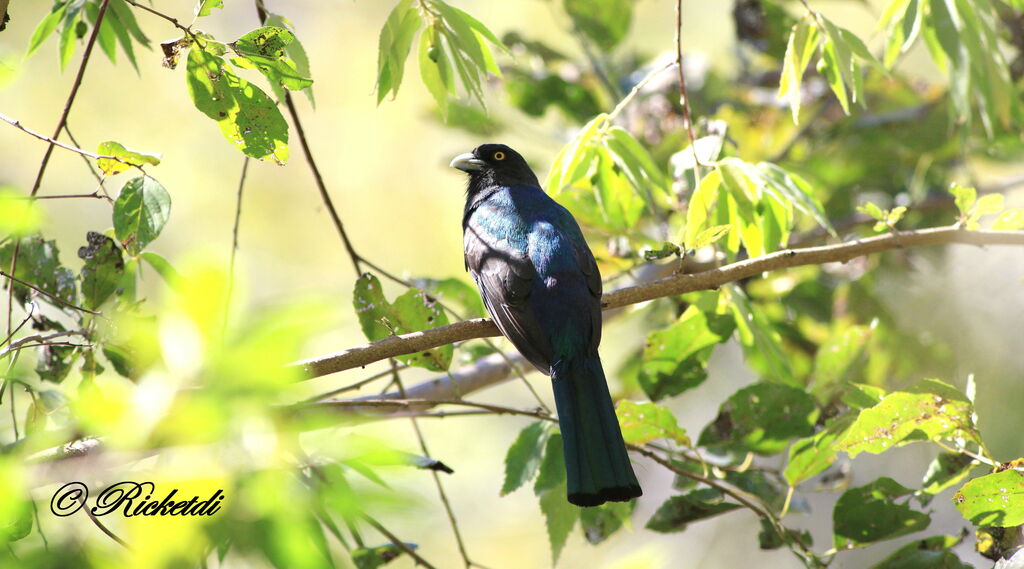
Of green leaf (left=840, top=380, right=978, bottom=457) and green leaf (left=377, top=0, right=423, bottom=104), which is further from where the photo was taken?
green leaf (left=377, top=0, right=423, bottom=104)

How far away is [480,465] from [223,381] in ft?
23.3

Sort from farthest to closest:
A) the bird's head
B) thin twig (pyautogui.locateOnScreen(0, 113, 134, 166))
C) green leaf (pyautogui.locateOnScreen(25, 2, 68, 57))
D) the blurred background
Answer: the blurred background, the bird's head, green leaf (pyautogui.locateOnScreen(25, 2, 68, 57)), thin twig (pyautogui.locateOnScreen(0, 113, 134, 166))

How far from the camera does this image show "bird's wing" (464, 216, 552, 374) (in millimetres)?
3113

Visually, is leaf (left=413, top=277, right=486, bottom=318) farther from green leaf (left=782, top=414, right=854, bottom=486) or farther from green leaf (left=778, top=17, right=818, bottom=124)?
green leaf (left=778, top=17, right=818, bottom=124)

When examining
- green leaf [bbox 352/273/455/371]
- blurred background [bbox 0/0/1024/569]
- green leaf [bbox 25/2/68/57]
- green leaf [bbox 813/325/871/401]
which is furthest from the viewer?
blurred background [bbox 0/0/1024/569]

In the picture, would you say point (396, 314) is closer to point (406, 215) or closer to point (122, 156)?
point (122, 156)

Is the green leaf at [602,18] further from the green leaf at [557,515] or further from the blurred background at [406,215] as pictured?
the green leaf at [557,515]

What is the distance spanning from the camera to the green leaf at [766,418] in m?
3.05

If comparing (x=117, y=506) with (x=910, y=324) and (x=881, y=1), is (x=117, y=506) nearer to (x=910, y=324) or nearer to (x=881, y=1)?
(x=910, y=324)

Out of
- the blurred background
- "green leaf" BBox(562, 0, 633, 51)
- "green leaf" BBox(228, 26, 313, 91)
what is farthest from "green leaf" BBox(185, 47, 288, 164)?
the blurred background

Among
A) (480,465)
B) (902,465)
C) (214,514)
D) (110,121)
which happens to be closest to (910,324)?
(902,465)

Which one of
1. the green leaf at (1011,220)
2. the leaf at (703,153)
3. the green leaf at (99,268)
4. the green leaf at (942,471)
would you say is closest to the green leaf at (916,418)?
the green leaf at (942,471)

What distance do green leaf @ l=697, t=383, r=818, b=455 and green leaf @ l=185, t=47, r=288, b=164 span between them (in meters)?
1.77

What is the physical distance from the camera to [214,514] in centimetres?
131
